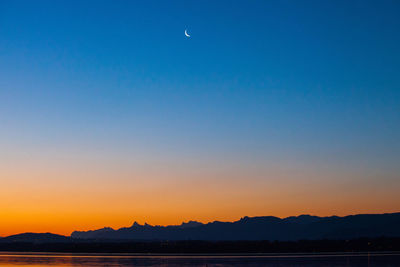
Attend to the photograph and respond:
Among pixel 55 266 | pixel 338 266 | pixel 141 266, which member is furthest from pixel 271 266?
pixel 55 266

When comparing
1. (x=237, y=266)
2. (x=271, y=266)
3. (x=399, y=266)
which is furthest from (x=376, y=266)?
(x=237, y=266)

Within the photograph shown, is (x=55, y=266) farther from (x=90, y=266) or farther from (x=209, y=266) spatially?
(x=209, y=266)

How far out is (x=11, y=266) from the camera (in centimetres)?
6312

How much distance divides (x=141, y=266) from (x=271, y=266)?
1741 cm

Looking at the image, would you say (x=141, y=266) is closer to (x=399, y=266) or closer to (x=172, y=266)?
(x=172, y=266)

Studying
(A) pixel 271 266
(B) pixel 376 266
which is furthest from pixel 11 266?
(B) pixel 376 266

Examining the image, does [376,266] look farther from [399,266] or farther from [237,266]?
[237,266]

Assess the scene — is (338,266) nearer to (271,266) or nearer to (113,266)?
(271,266)

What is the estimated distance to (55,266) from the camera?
6488cm

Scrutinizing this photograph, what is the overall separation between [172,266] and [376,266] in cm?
2752

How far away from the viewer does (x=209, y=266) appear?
2525 inches

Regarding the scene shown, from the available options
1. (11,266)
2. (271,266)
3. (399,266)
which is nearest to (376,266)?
(399,266)

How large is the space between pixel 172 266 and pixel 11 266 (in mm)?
20966

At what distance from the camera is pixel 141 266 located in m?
65.2
